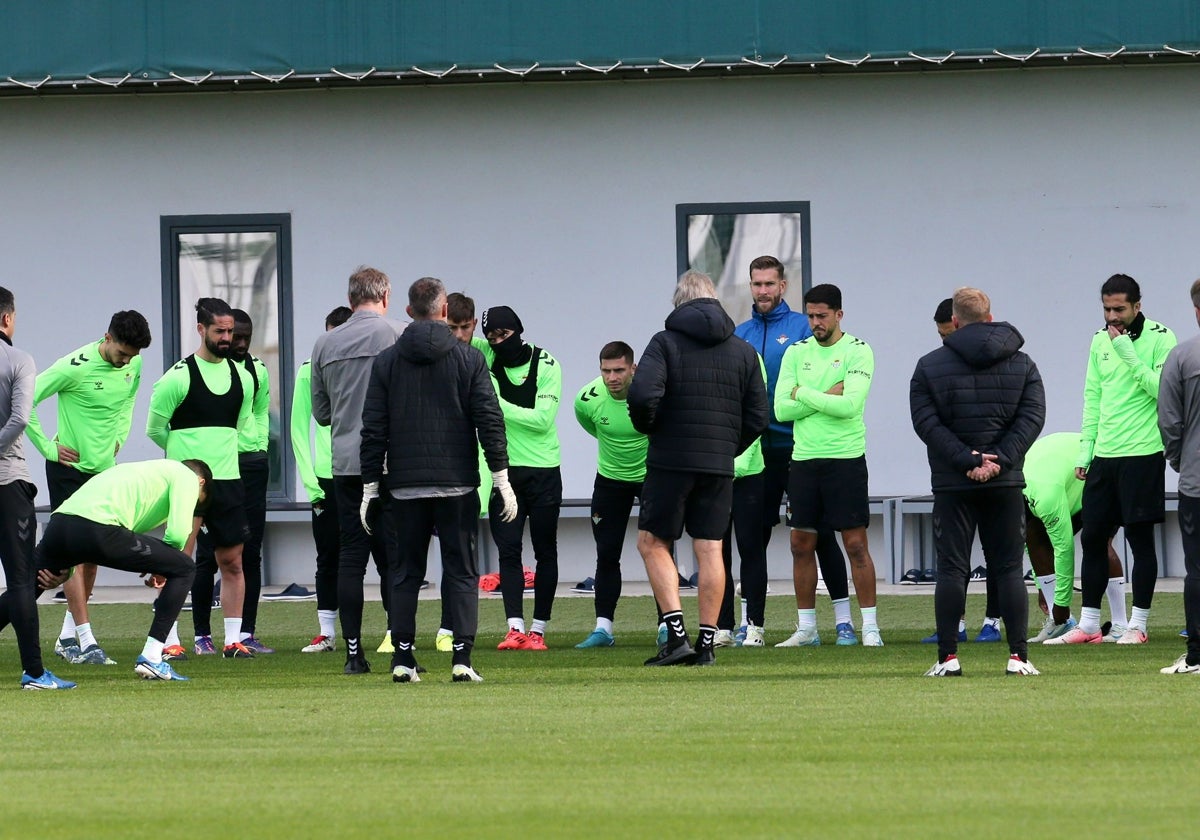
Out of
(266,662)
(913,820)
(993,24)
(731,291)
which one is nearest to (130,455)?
(731,291)

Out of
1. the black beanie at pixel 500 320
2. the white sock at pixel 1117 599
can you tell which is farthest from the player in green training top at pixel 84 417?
the white sock at pixel 1117 599

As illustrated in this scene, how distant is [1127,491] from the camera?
9.91 meters

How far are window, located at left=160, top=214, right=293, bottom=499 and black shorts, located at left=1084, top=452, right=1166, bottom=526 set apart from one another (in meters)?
8.10

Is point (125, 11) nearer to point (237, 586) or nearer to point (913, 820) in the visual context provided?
point (237, 586)

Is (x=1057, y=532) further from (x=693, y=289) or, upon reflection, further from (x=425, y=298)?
(x=425, y=298)

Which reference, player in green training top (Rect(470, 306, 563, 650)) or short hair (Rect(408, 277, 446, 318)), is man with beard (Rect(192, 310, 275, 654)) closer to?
player in green training top (Rect(470, 306, 563, 650))

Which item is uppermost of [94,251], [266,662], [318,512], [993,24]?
[993,24]

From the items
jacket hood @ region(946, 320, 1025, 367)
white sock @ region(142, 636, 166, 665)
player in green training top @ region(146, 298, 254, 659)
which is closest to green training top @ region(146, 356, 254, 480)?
player in green training top @ region(146, 298, 254, 659)

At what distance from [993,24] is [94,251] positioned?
792 centimetres

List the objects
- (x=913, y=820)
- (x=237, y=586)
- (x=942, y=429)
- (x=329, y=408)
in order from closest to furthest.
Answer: (x=913, y=820) < (x=942, y=429) < (x=329, y=408) < (x=237, y=586)

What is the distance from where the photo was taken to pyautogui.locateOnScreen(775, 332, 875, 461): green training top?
1017cm

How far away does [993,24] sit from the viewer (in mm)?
14625

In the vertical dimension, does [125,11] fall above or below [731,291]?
above

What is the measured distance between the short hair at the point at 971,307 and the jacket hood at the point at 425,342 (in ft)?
7.83
